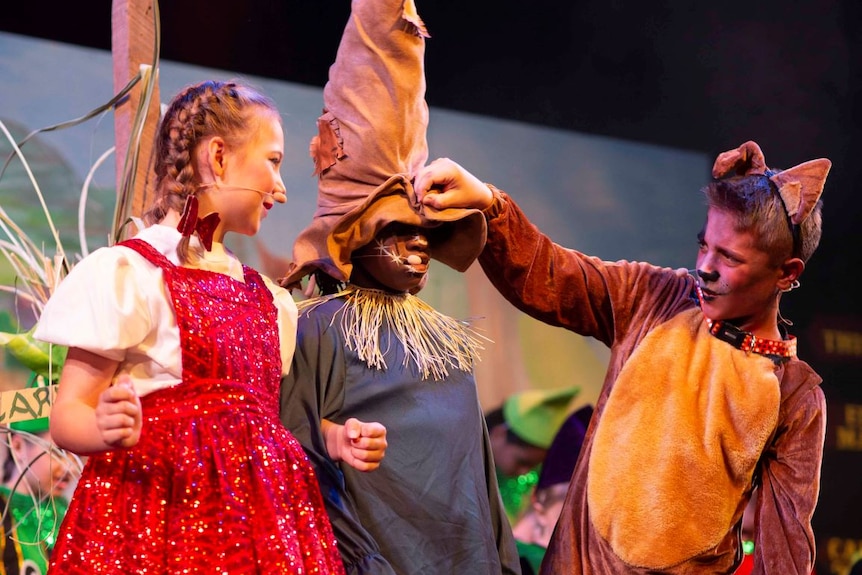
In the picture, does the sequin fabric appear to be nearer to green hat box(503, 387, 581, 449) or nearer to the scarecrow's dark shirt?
the scarecrow's dark shirt

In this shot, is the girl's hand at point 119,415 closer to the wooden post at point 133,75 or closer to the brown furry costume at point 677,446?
the wooden post at point 133,75

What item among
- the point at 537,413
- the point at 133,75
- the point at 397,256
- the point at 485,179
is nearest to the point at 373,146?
the point at 397,256

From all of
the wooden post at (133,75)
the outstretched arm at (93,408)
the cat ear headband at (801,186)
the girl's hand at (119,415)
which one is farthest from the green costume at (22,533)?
the cat ear headband at (801,186)

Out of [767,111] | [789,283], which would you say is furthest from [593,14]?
[789,283]

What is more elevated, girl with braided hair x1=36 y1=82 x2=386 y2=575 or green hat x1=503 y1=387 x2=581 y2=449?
girl with braided hair x1=36 y1=82 x2=386 y2=575

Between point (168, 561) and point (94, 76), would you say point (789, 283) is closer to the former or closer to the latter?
point (168, 561)

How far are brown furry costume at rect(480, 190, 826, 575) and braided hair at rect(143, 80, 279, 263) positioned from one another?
19.6 inches

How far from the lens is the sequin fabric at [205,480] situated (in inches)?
52.4

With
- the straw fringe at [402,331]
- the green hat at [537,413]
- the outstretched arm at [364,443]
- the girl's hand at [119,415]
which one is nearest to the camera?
the girl's hand at [119,415]

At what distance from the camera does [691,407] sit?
5.99 ft

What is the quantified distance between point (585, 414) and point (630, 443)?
171cm

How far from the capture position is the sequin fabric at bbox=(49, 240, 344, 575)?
1332mm

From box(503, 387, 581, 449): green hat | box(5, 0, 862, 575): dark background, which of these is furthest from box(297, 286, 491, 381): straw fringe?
box(5, 0, 862, 575): dark background

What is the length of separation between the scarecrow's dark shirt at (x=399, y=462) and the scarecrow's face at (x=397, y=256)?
0.10 m
